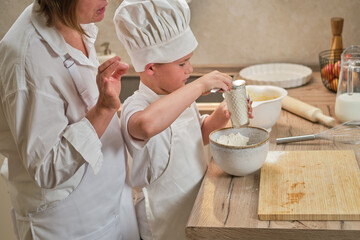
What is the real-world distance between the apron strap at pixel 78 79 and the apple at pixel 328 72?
1055 millimetres

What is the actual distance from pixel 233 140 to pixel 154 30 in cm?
37

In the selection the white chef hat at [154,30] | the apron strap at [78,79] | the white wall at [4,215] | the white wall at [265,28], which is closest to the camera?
the apron strap at [78,79]

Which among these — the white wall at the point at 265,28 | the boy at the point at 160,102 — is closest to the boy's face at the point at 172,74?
the boy at the point at 160,102

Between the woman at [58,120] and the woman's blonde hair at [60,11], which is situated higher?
the woman's blonde hair at [60,11]

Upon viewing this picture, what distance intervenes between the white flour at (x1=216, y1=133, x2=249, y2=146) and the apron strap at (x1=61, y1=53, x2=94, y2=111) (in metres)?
0.37

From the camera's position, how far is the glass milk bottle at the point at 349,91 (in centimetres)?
148

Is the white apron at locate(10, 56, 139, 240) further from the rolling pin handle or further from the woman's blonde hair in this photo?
the rolling pin handle

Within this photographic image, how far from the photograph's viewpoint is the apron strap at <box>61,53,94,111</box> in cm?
109

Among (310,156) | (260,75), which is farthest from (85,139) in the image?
(260,75)

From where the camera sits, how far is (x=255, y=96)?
1614 millimetres

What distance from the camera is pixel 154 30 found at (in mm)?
1232

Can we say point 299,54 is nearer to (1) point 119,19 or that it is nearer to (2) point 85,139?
(1) point 119,19

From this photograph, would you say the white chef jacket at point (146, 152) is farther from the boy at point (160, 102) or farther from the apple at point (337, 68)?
the apple at point (337, 68)

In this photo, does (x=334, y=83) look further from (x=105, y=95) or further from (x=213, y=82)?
(x=105, y=95)
